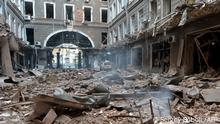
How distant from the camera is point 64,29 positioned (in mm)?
39219

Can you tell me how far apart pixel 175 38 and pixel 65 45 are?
2670 cm

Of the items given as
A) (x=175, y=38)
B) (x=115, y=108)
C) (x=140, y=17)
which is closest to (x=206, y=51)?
(x=175, y=38)

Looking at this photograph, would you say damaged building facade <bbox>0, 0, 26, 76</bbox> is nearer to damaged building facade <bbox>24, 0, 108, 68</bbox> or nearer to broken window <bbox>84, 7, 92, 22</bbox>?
damaged building facade <bbox>24, 0, 108, 68</bbox>

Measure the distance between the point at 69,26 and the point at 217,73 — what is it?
30.0m

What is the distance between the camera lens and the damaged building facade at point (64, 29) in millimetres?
37469

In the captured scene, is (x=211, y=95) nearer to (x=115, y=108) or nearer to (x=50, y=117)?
(x=115, y=108)

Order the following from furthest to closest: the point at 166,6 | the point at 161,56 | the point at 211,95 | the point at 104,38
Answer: the point at 104,38, the point at 166,6, the point at 161,56, the point at 211,95

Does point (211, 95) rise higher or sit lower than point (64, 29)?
lower

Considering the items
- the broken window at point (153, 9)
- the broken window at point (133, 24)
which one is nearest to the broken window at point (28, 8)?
the broken window at point (133, 24)

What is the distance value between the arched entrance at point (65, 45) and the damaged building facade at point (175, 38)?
1409 cm

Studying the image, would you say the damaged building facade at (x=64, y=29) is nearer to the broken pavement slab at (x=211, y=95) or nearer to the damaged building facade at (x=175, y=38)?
the damaged building facade at (x=175, y=38)

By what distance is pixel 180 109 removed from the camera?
7070 mm

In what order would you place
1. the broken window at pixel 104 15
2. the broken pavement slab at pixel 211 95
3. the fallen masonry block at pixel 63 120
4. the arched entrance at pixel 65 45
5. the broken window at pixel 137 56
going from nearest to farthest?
the fallen masonry block at pixel 63 120 < the broken pavement slab at pixel 211 95 < the broken window at pixel 137 56 < the arched entrance at pixel 65 45 < the broken window at pixel 104 15

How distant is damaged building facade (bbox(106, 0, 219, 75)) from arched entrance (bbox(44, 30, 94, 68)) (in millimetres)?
14091
